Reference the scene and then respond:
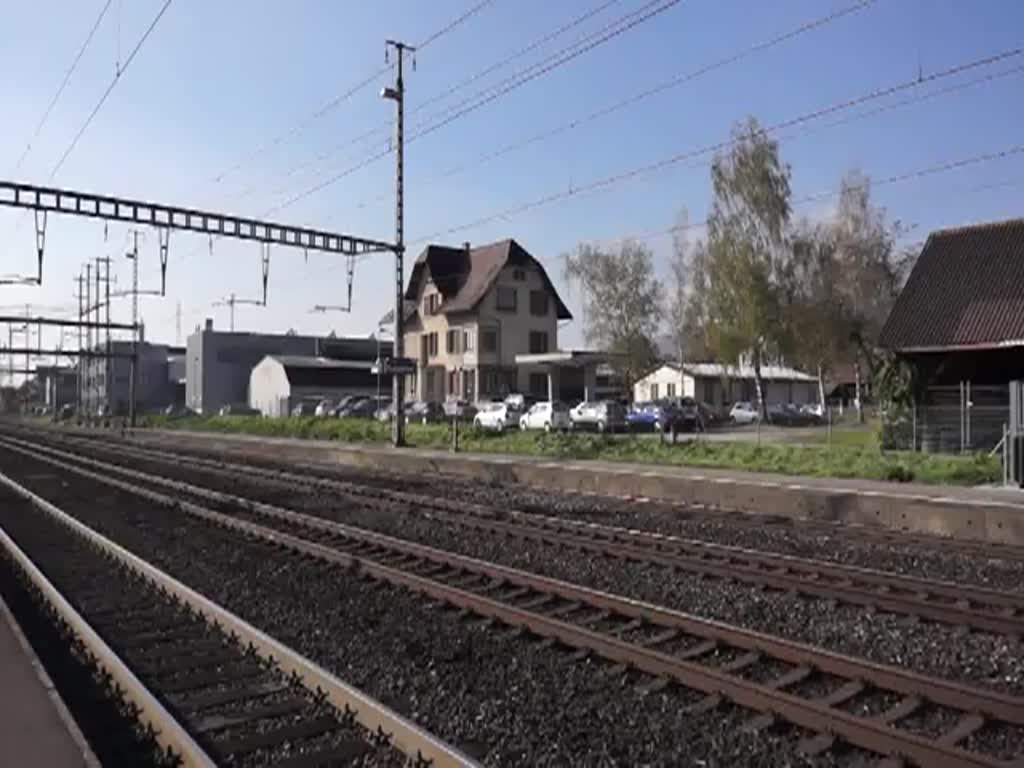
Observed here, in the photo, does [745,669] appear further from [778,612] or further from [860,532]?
[860,532]

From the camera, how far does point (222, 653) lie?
26.9 ft

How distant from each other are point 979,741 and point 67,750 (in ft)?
17.4

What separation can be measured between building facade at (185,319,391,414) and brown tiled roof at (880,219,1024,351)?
238 ft

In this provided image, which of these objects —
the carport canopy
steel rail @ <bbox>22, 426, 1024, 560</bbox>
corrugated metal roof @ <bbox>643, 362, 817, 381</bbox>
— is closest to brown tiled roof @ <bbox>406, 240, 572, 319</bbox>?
the carport canopy

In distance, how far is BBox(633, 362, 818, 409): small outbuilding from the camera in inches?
2980

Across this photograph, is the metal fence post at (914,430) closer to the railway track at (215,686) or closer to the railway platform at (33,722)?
the railway track at (215,686)

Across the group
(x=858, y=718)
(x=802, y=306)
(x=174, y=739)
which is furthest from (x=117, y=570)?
(x=802, y=306)

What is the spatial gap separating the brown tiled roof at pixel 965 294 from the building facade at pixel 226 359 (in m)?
72.4

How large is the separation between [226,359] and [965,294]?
3274 inches

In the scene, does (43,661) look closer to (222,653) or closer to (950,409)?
(222,653)

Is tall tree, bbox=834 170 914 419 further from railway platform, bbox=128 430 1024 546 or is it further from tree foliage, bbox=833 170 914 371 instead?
railway platform, bbox=128 430 1024 546

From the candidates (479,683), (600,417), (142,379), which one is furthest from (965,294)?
(142,379)

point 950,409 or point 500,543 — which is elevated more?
point 950,409

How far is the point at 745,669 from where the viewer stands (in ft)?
24.3
